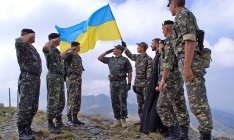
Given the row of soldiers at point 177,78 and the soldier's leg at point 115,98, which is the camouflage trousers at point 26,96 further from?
the soldier's leg at point 115,98

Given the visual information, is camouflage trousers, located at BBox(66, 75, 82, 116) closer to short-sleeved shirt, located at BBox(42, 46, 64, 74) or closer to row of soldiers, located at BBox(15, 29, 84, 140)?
row of soldiers, located at BBox(15, 29, 84, 140)

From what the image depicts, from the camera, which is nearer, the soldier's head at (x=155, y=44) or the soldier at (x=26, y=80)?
the soldier at (x=26, y=80)

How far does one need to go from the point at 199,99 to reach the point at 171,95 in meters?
1.60

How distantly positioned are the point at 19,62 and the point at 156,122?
4368 mm

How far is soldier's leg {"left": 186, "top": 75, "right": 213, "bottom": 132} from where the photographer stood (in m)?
5.71

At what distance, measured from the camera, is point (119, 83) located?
1172cm

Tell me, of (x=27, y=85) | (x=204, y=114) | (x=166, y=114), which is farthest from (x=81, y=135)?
(x=204, y=114)

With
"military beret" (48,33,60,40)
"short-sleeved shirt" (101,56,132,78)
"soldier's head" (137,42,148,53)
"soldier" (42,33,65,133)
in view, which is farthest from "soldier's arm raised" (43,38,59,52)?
"soldier's head" (137,42,148,53)

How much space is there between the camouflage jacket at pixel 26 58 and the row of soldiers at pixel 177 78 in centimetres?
325

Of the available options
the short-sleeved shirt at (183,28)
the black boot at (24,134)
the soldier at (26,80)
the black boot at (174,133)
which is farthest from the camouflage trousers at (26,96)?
the short-sleeved shirt at (183,28)

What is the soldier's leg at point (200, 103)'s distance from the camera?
225 inches

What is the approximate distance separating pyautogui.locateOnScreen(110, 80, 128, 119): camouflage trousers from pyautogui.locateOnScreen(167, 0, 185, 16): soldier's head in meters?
5.49

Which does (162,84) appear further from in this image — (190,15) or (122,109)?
(122,109)

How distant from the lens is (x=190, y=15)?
20.2 feet
